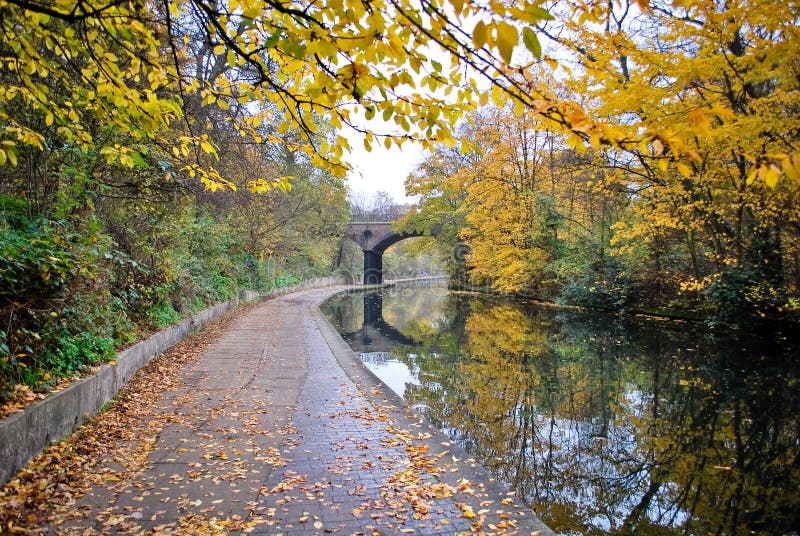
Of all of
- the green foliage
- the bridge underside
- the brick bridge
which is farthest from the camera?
the bridge underside

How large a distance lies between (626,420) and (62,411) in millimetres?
6493

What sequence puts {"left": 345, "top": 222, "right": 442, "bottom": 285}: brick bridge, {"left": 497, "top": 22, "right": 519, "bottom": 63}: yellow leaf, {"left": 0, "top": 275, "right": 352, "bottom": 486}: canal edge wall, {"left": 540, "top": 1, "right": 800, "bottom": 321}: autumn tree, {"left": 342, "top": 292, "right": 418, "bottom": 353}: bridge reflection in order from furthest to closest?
{"left": 345, "top": 222, "right": 442, "bottom": 285}: brick bridge, {"left": 342, "top": 292, "right": 418, "bottom": 353}: bridge reflection, {"left": 540, "top": 1, "right": 800, "bottom": 321}: autumn tree, {"left": 0, "top": 275, "right": 352, "bottom": 486}: canal edge wall, {"left": 497, "top": 22, "right": 519, "bottom": 63}: yellow leaf

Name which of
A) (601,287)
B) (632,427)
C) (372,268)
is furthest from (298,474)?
(372,268)

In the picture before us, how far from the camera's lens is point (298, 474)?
3.93 meters

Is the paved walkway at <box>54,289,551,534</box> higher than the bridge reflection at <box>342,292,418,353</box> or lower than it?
higher

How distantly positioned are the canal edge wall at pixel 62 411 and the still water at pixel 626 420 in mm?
4007

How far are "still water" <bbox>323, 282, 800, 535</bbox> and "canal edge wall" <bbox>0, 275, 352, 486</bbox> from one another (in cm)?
401

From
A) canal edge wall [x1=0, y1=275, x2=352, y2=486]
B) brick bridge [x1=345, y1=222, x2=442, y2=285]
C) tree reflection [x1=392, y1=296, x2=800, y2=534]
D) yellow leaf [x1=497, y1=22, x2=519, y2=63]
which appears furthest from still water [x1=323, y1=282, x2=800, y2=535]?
brick bridge [x1=345, y1=222, x2=442, y2=285]

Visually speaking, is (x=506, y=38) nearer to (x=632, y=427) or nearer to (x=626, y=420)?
(x=632, y=427)

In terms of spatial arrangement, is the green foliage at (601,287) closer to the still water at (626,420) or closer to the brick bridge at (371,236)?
the still water at (626,420)

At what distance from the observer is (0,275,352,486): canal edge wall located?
3457 millimetres

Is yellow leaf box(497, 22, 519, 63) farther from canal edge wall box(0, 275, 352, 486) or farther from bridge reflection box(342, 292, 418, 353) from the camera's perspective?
bridge reflection box(342, 292, 418, 353)

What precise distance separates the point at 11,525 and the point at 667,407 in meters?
7.43

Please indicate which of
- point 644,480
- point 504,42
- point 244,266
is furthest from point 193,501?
point 244,266
